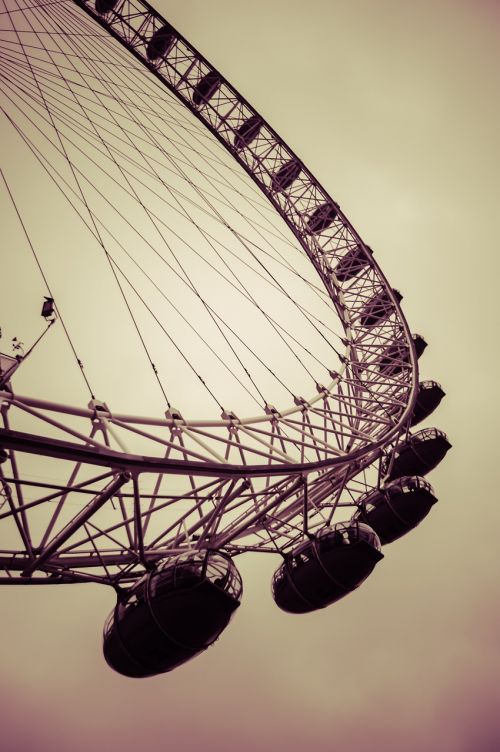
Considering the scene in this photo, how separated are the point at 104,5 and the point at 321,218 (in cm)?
1347

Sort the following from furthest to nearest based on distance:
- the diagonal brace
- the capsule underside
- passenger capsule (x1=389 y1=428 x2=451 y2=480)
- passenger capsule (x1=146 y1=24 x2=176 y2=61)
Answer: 1. passenger capsule (x1=146 y1=24 x2=176 y2=61)
2. passenger capsule (x1=389 y1=428 x2=451 y2=480)
3. the capsule underside
4. the diagonal brace

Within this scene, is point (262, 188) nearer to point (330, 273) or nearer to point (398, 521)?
point (330, 273)

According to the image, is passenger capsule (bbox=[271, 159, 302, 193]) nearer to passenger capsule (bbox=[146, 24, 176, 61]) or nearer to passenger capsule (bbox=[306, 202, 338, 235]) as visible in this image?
passenger capsule (bbox=[306, 202, 338, 235])

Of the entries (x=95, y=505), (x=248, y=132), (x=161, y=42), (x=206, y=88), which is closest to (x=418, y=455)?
(x=95, y=505)

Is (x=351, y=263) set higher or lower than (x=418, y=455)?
higher

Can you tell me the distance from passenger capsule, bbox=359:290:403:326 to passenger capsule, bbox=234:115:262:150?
9915 millimetres

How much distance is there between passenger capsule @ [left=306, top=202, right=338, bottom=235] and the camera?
23.8 metres

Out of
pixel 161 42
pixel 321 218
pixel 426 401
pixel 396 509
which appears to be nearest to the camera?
pixel 396 509

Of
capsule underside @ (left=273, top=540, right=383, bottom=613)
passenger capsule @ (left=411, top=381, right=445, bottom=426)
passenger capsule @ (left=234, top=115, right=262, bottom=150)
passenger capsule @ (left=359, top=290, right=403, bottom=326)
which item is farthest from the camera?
passenger capsule @ (left=234, top=115, right=262, bottom=150)

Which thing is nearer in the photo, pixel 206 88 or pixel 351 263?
pixel 351 263

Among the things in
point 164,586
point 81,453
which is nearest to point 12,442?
point 81,453

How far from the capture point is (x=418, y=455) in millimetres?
17672

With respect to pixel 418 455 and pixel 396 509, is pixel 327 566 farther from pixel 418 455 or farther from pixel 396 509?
pixel 418 455

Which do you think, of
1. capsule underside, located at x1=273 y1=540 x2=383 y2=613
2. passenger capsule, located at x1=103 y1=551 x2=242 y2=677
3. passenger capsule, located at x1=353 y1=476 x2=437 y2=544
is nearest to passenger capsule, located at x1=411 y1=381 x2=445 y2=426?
passenger capsule, located at x1=353 y1=476 x2=437 y2=544
